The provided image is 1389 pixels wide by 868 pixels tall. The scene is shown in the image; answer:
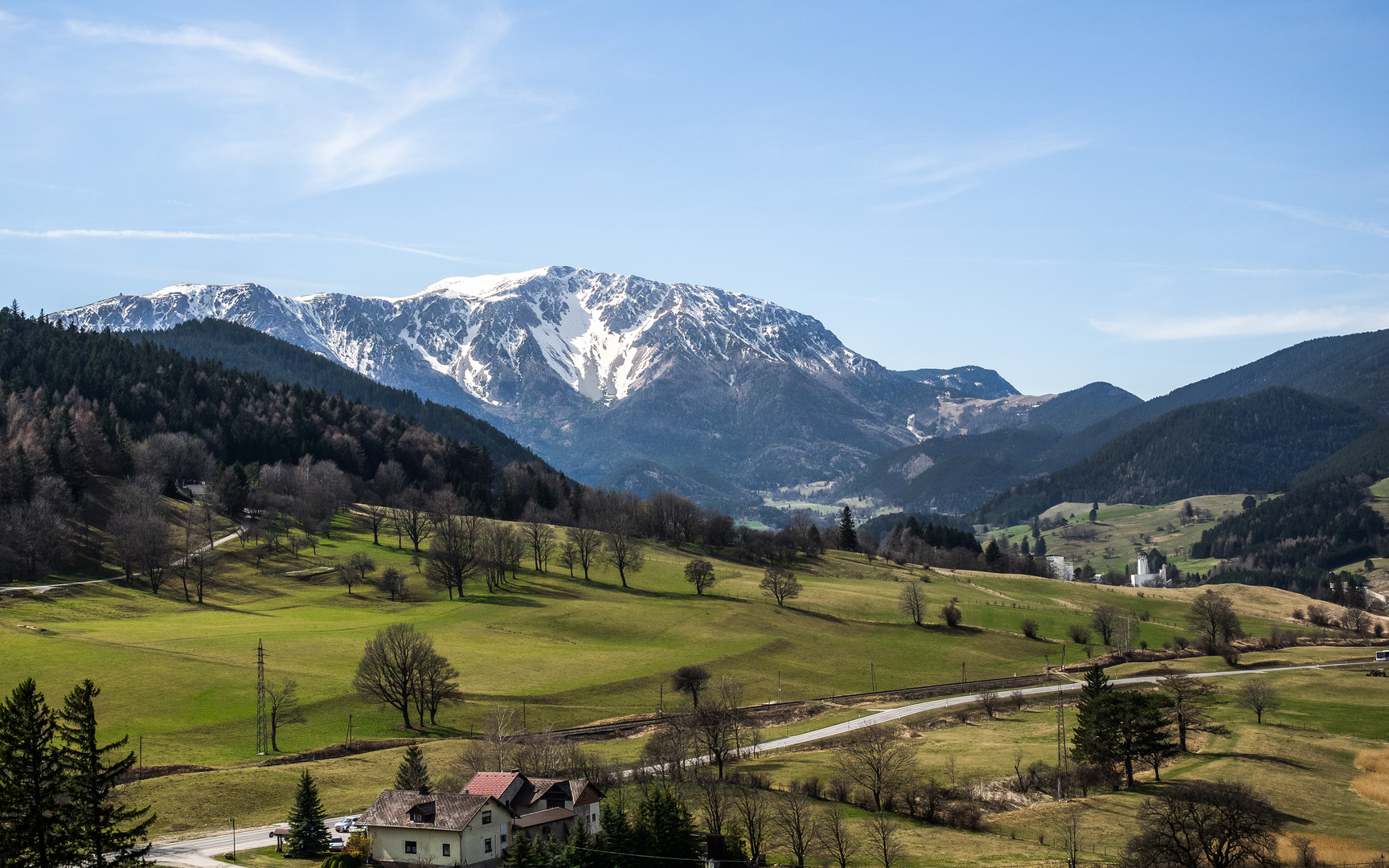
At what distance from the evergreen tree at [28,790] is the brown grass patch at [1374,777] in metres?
77.5

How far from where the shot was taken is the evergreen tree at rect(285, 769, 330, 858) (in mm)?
57125

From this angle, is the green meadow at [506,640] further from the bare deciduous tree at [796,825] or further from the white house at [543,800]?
the bare deciduous tree at [796,825]

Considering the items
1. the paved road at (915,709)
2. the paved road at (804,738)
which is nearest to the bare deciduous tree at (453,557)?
the paved road at (915,709)

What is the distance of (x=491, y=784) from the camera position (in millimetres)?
59562

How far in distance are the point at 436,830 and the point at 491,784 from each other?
403 centimetres

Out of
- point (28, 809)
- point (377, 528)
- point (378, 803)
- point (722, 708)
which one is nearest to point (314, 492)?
point (377, 528)

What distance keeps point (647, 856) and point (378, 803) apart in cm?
1585

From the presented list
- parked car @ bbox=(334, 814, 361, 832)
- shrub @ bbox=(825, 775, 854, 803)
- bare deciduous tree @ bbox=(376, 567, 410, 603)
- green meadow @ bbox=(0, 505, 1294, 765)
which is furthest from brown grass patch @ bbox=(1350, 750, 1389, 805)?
bare deciduous tree @ bbox=(376, 567, 410, 603)

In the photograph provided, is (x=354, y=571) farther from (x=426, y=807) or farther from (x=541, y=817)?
(x=541, y=817)

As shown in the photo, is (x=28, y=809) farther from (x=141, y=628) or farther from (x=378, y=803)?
(x=141, y=628)

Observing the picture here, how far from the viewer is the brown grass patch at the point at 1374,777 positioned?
7069cm

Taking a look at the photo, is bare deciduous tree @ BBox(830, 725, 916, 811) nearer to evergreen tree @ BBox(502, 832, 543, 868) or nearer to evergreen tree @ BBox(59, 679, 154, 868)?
evergreen tree @ BBox(502, 832, 543, 868)

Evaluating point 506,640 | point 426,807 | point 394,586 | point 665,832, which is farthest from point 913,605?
point 426,807

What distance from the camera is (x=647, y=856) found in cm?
5553
